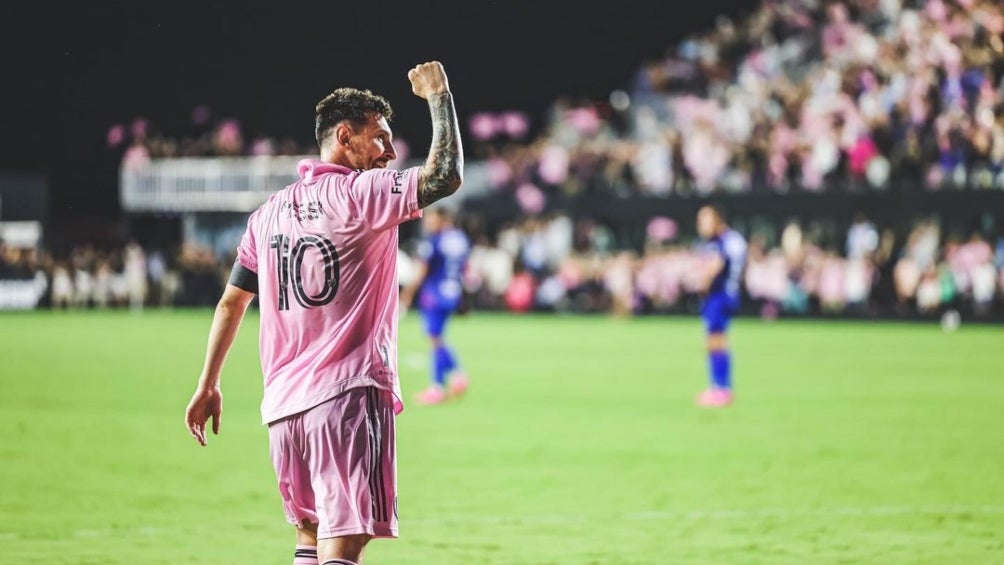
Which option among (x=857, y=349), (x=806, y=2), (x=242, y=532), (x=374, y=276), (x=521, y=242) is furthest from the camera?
(x=521, y=242)

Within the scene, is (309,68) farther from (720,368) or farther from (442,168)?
(442,168)

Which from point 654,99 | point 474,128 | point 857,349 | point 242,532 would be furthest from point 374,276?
point 474,128

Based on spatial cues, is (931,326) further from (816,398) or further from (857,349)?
(816,398)

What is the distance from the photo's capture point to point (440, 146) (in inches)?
187

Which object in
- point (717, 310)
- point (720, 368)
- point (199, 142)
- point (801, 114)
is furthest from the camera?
point (199, 142)

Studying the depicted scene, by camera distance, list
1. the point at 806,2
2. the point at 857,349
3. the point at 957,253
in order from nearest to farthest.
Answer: the point at 857,349 → the point at 957,253 → the point at 806,2

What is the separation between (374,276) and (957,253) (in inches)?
1174

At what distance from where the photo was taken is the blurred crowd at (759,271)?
3328 cm

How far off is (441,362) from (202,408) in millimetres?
11193

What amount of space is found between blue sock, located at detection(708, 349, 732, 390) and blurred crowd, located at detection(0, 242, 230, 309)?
31.0 m

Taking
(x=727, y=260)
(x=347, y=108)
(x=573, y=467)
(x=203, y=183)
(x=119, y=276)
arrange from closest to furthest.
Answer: (x=347, y=108) → (x=573, y=467) → (x=727, y=260) → (x=119, y=276) → (x=203, y=183)

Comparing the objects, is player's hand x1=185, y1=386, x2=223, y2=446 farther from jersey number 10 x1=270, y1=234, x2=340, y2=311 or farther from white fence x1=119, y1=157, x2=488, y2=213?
white fence x1=119, y1=157, x2=488, y2=213

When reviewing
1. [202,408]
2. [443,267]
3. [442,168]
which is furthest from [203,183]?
[442,168]

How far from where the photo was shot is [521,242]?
40.6 metres
